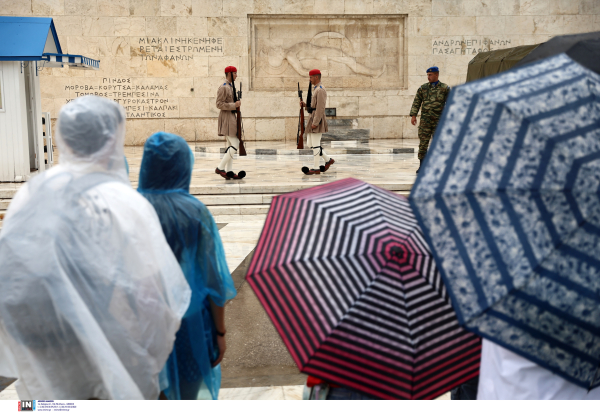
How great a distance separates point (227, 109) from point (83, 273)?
7.90 meters

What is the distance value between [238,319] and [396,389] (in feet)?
9.70

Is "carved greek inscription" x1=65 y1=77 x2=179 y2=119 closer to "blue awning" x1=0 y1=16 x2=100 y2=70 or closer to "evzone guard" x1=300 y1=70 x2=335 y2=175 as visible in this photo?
"blue awning" x1=0 y1=16 x2=100 y2=70

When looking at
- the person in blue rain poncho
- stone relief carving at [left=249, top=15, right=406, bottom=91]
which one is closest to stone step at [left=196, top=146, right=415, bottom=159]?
stone relief carving at [left=249, top=15, right=406, bottom=91]

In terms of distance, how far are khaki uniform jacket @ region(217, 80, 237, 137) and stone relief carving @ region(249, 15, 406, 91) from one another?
8607 millimetres

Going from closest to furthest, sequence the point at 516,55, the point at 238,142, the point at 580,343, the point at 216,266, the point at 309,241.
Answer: the point at 580,343, the point at 309,241, the point at 216,266, the point at 238,142, the point at 516,55

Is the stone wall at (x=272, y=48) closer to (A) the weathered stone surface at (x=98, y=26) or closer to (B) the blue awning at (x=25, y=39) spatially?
(A) the weathered stone surface at (x=98, y=26)

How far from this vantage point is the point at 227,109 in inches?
372

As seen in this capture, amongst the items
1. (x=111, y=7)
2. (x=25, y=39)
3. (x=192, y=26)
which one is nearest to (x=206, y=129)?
(x=192, y=26)

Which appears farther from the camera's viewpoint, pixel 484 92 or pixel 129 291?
pixel 129 291

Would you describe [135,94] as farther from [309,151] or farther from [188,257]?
[188,257]

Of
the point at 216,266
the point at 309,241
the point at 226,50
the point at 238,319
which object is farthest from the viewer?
the point at 226,50

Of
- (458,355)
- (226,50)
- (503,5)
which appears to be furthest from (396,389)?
(503,5)

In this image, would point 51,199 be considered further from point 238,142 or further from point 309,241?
point 238,142

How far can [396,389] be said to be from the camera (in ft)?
5.29
